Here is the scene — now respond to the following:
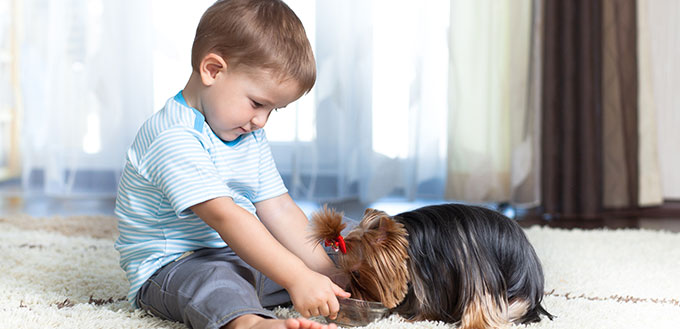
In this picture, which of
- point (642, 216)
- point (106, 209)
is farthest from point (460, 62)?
point (106, 209)

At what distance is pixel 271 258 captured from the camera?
3.17ft

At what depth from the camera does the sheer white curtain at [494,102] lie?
2.62 metres

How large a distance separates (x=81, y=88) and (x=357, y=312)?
2.22m

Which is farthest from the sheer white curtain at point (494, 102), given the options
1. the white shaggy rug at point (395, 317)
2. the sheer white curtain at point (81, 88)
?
the sheer white curtain at point (81, 88)

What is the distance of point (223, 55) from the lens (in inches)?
41.5

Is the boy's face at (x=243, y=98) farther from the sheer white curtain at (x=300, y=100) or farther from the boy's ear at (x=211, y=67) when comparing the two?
the sheer white curtain at (x=300, y=100)

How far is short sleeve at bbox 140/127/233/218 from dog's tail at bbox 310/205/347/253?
15 centimetres

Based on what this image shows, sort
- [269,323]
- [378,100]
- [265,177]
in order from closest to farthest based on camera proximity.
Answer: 1. [269,323]
2. [265,177]
3. [378,100]

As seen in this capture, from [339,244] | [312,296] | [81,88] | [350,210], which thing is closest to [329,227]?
[339,244]

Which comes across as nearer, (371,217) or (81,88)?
(371,217)

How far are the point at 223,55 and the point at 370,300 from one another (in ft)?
1.53

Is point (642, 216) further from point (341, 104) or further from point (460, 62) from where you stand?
point (341, 104)

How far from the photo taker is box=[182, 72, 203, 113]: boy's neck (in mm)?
1100

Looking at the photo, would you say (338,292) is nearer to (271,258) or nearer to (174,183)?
(271,258)
